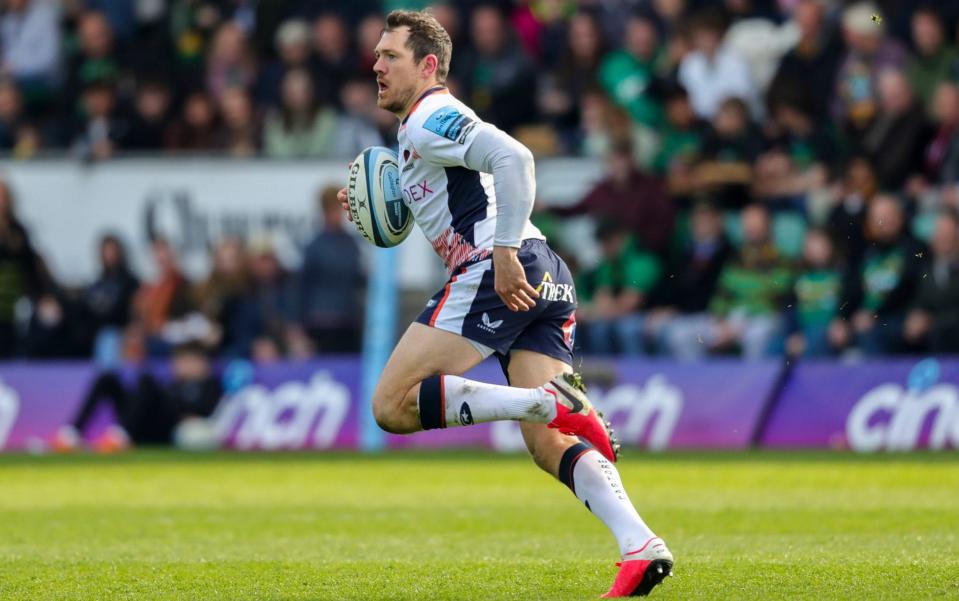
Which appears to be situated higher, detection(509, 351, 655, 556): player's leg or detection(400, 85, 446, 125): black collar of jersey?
detection(400, 85, 446, 125): black collar of jersey

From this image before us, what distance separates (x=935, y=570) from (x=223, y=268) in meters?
12.1

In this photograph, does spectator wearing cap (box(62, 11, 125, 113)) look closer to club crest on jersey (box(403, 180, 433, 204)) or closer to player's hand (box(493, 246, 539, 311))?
club crest on jersey (box(403, 180, 433, 204))

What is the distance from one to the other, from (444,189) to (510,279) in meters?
0.65

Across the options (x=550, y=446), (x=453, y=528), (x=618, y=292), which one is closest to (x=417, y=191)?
(x=550, y=446)

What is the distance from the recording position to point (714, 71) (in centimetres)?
1800

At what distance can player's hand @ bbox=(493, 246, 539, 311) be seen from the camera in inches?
284

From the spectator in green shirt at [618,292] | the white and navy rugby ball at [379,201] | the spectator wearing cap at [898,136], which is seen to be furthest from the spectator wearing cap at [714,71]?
the white and navy rugby ball at [379,201]

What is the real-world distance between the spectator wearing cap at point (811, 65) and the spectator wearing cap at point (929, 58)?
79 cm

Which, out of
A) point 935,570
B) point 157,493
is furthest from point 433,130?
point 157,493

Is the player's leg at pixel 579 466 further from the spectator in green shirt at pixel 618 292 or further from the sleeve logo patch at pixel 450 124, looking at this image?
the spectator in green shirt at pixel 618 292

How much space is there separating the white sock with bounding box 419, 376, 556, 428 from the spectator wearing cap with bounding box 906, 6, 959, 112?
10.6 m

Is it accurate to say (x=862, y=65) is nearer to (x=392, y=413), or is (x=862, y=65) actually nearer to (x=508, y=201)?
(x=508, y=201)

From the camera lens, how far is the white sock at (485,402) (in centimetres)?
715

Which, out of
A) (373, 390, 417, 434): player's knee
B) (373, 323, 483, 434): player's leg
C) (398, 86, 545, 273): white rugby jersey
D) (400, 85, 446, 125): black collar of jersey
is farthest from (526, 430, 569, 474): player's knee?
(400, 85, 446, 125): black collar of jersey
